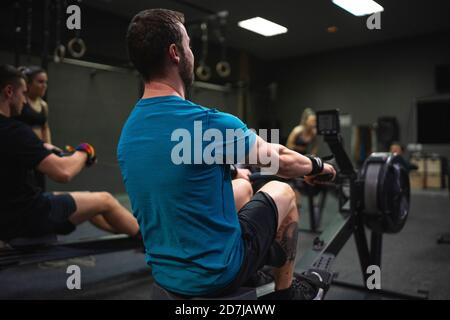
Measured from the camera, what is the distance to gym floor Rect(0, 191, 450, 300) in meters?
2.11

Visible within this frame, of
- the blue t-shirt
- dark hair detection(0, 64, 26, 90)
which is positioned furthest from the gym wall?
the blue t-shirt

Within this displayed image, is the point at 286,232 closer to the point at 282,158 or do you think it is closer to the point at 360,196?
the point at 282,158

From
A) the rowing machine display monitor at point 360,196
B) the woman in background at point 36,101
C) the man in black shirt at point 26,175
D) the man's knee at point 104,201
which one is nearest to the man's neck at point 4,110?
the man in black shirt at point 26,175

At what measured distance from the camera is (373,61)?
7.87 m

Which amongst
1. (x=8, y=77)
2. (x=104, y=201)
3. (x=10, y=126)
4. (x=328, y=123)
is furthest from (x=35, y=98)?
(x=328, y=123)

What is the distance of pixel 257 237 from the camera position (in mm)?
1161

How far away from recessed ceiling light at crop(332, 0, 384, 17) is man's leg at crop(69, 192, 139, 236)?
1.63 metres

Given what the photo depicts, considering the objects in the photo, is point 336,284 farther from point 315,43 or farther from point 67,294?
point 67,294

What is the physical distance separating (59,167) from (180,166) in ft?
3.82

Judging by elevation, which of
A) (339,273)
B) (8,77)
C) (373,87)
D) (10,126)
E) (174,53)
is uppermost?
(373,87)

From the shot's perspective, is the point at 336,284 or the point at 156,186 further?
the point at 336,284
